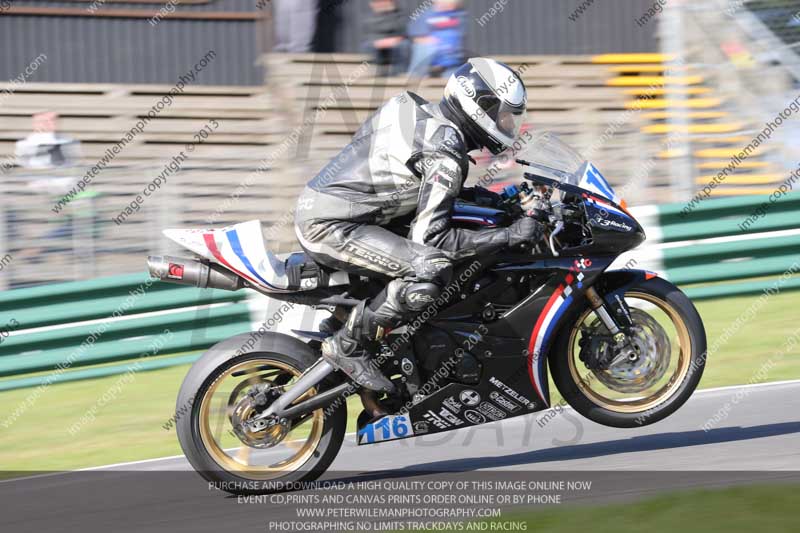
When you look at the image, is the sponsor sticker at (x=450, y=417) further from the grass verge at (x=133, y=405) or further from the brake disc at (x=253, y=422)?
the grass verge at (x=133, y=405)

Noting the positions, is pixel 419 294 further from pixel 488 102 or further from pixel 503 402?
pixel 488 102

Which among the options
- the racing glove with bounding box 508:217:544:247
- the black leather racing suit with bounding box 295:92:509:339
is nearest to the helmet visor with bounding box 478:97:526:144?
the black leather racing suit with bounding box 295:92:509:339

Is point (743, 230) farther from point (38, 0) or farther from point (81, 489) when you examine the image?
point (38, 0)

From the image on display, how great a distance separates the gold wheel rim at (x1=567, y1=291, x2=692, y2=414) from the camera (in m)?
6.22

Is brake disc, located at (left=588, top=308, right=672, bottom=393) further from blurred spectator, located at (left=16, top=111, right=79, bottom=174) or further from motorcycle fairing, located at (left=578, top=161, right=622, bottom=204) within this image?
blurred spectator, located at (left=16, top=111, right=79, bottom=174)

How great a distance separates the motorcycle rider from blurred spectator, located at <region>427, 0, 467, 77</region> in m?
6.86

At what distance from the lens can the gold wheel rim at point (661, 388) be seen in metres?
6.22

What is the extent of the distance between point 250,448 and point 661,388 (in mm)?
2225

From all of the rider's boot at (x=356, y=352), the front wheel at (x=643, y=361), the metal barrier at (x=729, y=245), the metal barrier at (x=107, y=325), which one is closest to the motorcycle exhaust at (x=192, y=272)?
the rider's boot at (x=356, y=352)

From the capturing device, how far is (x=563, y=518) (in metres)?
4.98

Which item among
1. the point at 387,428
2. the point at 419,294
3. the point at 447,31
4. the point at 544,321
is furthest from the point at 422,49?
the point at 387,428

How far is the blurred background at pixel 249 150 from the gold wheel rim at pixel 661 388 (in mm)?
2010

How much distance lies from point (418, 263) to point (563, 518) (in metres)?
1.50

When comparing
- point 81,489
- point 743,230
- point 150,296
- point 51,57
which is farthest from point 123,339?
point 51,57
